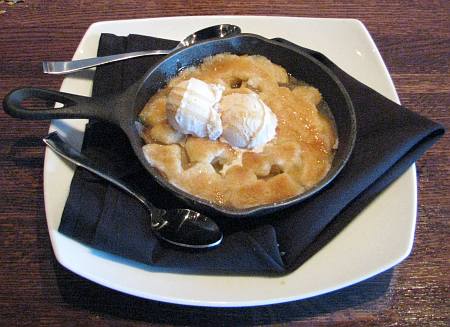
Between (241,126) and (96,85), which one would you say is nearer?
(241,126)

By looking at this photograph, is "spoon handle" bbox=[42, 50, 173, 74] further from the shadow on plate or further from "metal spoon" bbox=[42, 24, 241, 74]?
the shadow on plate

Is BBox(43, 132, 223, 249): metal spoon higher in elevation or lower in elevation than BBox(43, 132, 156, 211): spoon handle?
lower

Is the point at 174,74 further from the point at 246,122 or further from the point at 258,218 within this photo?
the point at 258,218

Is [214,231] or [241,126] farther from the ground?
[241,126]

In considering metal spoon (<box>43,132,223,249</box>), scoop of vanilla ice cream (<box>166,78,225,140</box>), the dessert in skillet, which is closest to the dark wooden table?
metal spoon (<box>43,132,223,249</box>)

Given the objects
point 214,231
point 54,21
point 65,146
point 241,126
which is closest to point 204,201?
point 214,231

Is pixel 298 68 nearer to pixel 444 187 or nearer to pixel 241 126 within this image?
pixel 241 126

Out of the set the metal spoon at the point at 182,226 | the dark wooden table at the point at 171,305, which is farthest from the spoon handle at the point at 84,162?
the dark wooden table at the point at 171,305
